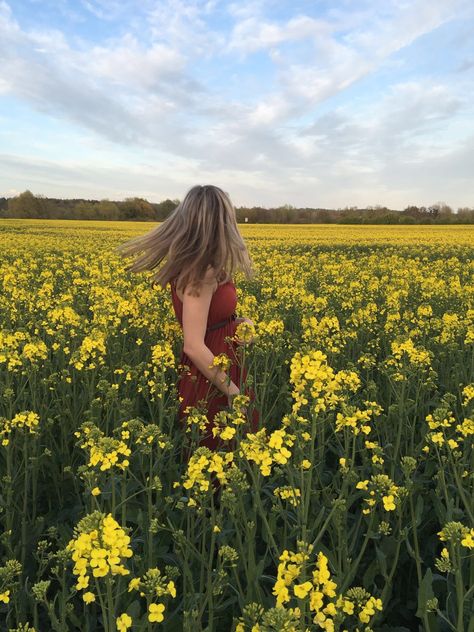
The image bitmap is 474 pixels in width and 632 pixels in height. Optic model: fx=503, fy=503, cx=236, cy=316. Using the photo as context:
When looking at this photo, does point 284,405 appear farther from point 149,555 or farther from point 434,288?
point 434,288

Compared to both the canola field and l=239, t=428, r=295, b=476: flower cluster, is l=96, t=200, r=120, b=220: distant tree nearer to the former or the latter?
the canola field

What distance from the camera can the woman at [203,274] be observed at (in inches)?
133

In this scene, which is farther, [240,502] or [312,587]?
[240,502]

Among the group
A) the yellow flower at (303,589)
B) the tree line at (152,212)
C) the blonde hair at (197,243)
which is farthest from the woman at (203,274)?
the tree line at (152,212)

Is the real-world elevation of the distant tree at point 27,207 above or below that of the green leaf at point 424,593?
above

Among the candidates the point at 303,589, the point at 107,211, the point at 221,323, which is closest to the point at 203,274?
the point at 221,323

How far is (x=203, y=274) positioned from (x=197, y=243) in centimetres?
24

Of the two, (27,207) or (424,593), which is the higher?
(27,207)

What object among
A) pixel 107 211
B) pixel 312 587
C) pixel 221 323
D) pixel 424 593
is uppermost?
pixel 107 211

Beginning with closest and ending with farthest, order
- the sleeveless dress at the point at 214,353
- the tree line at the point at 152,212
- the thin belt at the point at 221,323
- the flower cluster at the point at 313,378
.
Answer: the flower cluster at the point at 313,378, the sleeveless dress at the point at 214,353, the thin belt at the point at 221,323, the tree line at the point at 152,212

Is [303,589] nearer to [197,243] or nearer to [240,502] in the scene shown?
[240,502]

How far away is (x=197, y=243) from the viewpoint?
3.45 m

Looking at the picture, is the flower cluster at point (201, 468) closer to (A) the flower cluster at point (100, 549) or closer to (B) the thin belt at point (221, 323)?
(A) the flower cluster at point (100, 549)

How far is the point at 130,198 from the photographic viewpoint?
64.0 metres
